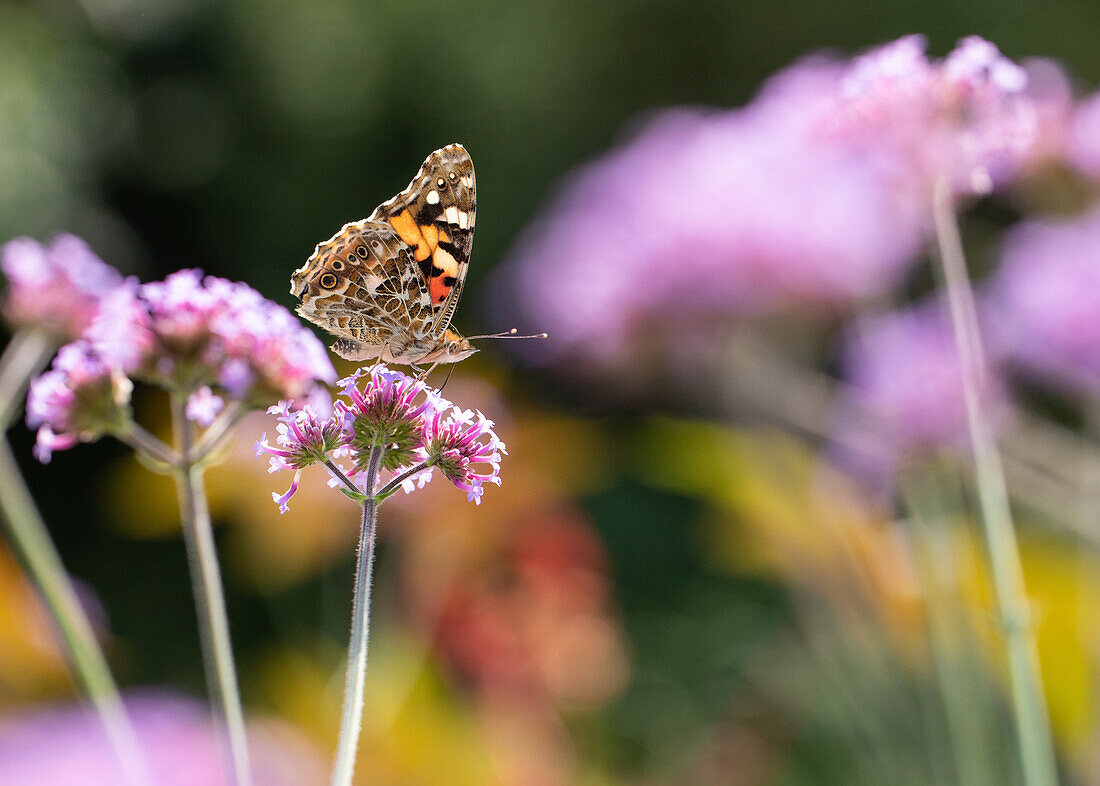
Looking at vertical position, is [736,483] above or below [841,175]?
below

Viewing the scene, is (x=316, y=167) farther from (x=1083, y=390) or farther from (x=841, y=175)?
(x=1083, y=390)

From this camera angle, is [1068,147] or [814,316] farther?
[814,316]

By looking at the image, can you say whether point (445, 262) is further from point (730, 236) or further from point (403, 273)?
point (730, 236)

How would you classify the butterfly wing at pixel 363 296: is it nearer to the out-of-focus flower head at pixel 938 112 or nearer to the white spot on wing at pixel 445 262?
the white spot on wing at pixel 445 262

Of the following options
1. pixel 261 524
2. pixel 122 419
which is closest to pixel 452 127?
pixel 261 524

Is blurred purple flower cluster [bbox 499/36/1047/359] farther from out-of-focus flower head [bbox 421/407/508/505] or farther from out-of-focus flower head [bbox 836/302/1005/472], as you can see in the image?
out-of-focus flower head [bbox 421/407/508/505]

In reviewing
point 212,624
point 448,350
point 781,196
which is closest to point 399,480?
point 212,624
